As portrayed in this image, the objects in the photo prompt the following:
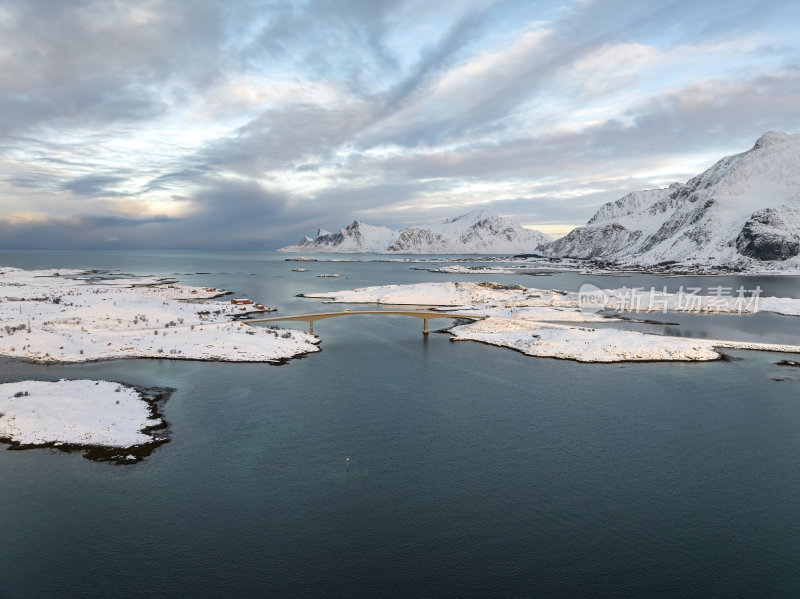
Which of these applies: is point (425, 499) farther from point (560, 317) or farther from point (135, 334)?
point (560, 317)

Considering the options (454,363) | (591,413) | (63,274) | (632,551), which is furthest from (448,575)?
(63,274)

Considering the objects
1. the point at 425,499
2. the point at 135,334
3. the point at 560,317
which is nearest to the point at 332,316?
the point at 135,334

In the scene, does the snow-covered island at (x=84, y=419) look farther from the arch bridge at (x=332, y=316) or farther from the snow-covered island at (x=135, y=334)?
the arch bridge at (x=332, y=316)

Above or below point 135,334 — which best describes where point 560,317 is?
below

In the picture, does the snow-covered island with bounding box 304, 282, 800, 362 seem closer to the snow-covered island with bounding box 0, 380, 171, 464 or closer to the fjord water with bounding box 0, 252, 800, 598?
the fjord water with bounding box 0, 252, 800, 598

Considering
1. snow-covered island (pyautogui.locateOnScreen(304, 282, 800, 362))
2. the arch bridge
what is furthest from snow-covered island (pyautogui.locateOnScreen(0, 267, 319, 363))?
snow-covered island (pyautogui.locateOnScreen(304, 282, 800, 362))

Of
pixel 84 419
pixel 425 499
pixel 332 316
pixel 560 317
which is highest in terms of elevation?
pixel 332 316

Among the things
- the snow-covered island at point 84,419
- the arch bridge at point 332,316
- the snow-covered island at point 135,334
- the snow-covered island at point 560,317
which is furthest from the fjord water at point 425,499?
the arch bridge at point 332,316
